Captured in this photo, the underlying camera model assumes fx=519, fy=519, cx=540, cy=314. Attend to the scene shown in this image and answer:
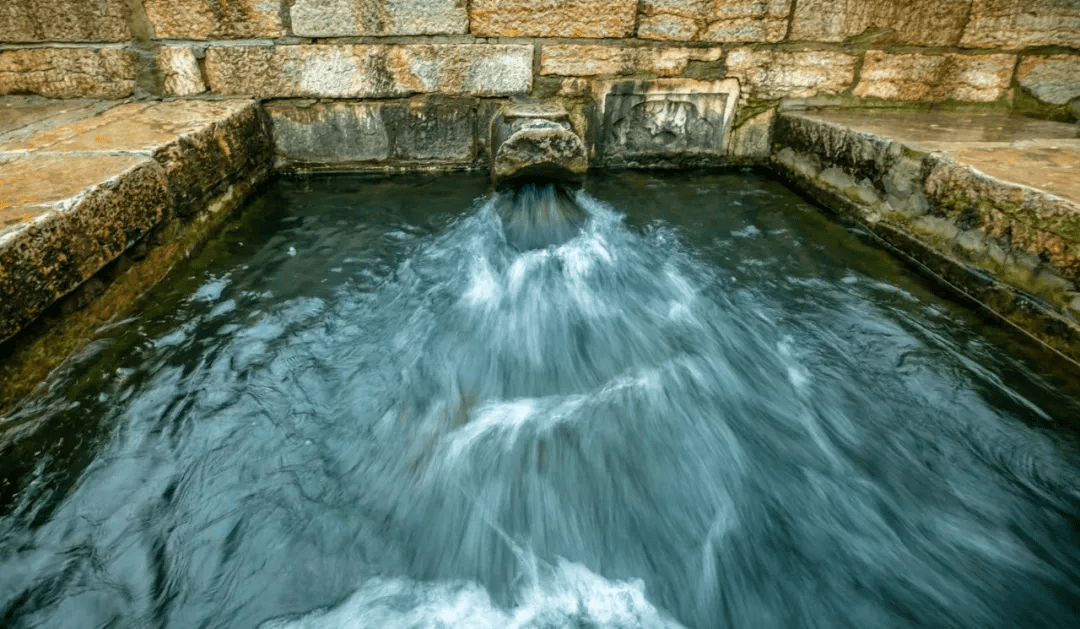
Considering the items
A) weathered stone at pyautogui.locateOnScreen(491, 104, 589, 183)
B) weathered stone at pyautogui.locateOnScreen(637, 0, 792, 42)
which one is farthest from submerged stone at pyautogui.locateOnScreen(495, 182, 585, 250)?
weathered stone at pyautogui.locateOnScreen(637, 0, 792, 42)

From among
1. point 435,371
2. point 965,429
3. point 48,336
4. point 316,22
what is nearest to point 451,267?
point 435,371

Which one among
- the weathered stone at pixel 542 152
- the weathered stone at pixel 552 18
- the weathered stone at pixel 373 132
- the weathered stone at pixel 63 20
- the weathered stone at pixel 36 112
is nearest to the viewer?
the weathered stone at pixel 36 112

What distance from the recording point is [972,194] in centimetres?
232

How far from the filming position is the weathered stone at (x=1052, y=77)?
11.0 feet

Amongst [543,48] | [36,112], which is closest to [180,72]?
[36,112]

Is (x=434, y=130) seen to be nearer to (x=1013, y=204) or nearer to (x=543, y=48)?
(x=543, y=48)

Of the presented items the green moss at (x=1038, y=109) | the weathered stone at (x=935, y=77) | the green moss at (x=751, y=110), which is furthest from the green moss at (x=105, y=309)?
the green moss at (x=1038, y=109)

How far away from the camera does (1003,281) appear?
2.24 metres

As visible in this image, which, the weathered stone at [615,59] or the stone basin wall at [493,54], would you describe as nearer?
the stone basin wall at [493,54]

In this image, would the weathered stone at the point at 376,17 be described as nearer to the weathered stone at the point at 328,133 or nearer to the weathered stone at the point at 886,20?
the weathered stone at the point at 328,133

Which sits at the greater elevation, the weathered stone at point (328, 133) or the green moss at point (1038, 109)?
the green moss at point (1038, 109)

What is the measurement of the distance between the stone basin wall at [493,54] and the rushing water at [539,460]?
130 cm

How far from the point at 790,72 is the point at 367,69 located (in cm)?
280

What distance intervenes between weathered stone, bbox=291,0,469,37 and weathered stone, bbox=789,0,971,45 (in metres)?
2.20
